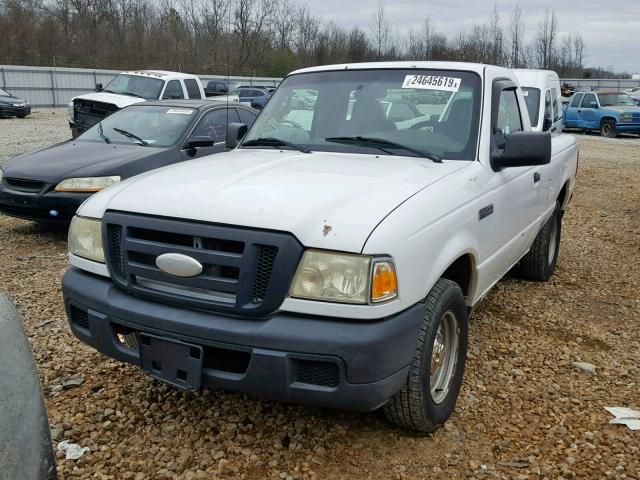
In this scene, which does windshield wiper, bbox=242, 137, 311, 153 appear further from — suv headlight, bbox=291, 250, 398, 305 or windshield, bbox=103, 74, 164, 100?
windshield, bbox=103, 74, 164, 100

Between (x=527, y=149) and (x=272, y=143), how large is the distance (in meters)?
1.59

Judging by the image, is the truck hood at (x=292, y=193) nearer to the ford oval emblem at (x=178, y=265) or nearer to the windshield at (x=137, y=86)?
the ford oval emblem at (x=178, y=265)

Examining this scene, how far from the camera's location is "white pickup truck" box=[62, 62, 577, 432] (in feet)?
8.27

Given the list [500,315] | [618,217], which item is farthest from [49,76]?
[500,315]

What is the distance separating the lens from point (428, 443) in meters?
3.06

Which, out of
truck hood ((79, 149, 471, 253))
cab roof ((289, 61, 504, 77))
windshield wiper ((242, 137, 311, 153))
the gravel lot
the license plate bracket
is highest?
cab roof ((289, 61, 504, 77))

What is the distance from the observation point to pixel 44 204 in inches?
259

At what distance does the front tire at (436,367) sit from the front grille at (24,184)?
508 centimetres

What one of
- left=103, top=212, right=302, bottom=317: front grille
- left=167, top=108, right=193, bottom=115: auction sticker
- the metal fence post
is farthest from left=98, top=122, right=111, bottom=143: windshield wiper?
the metal fence post

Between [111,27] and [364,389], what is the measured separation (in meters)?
58.4

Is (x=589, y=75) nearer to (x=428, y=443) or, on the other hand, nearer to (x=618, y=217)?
(x=618, y=217)

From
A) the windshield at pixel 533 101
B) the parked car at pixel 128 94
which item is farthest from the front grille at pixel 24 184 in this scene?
the windshield at pixel 533 101

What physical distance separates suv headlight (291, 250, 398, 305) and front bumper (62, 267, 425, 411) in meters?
0.10

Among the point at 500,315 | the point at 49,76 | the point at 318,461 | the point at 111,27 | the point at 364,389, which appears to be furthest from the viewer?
the point at 111,27
